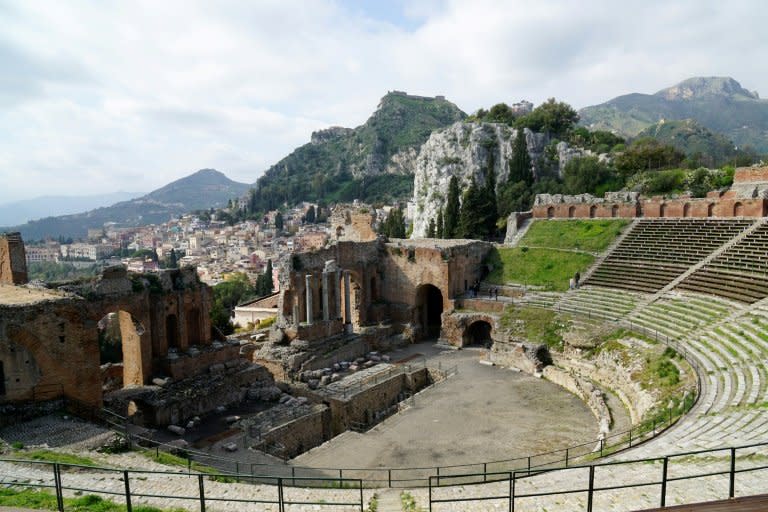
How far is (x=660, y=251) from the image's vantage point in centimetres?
3259

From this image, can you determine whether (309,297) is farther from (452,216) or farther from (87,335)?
(452,216)

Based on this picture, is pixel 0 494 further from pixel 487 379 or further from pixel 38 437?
pixel 487 379

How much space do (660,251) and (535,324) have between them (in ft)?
34.5

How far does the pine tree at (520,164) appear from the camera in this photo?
61.6 m

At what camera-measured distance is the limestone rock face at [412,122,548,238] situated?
68875mm

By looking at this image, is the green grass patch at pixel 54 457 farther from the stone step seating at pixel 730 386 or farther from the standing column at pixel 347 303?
the standing column at pixel 347 303

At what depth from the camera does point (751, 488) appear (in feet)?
30.5

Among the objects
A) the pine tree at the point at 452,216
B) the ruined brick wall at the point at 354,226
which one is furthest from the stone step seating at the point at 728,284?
the pine tree at the point at 452,216

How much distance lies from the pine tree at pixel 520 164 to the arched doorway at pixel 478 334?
31676mm

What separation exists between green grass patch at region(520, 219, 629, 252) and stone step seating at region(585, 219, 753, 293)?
1421 mm

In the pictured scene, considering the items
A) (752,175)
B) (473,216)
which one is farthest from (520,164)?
(752,175)

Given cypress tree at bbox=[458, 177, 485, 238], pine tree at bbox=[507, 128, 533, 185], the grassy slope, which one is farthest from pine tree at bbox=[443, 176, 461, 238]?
pine tree at bbox=[507, 128, 533, 185]

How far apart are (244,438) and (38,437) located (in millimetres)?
6805

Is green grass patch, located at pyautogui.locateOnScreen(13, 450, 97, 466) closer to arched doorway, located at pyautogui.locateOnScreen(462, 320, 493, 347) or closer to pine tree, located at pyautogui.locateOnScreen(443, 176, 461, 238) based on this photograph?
arched doorway, located at pyautogui.locateOnScreen(462, 320, 493, 347)
